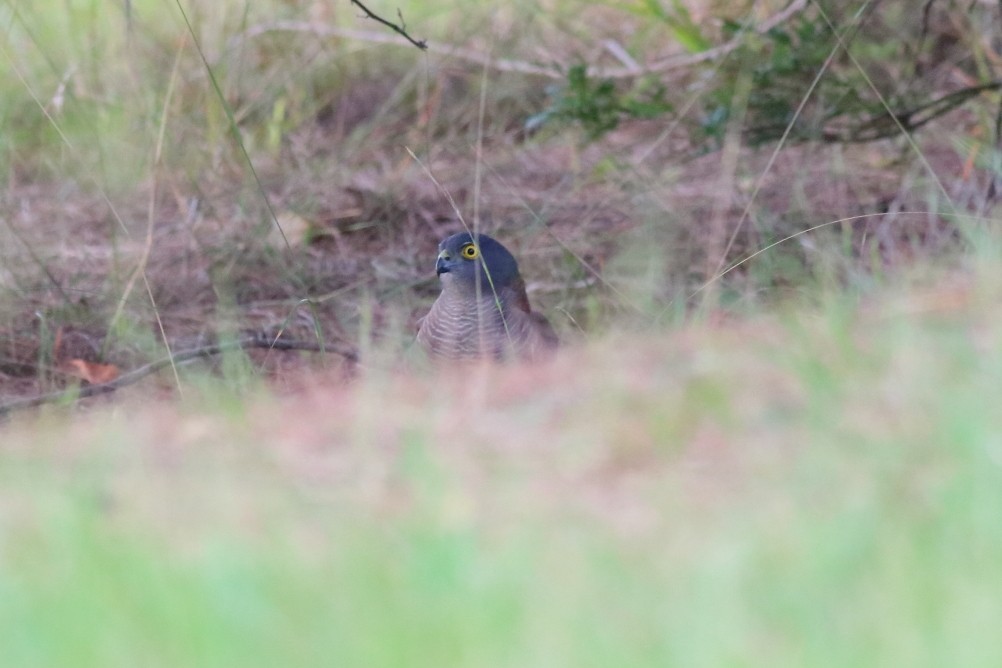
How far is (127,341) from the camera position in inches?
197

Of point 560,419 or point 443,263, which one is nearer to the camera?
point 560,419

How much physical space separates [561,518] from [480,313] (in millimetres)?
2532

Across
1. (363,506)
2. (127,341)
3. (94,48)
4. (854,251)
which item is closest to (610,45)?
(854,251)

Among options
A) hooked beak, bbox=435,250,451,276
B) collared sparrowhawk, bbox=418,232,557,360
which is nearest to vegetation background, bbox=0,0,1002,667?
collared sparrowhawk, bbox=418,232,557,360

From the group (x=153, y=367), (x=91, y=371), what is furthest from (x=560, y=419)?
(x=91, y=371)

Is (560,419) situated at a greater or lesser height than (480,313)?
greater

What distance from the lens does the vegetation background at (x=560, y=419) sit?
177 centimetres

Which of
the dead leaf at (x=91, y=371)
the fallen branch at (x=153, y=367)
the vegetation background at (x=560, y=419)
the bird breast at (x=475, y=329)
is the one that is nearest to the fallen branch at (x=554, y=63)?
the vegetation background at (x=560, y=419)

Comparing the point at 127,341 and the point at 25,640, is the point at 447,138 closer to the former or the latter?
the point at 127,341

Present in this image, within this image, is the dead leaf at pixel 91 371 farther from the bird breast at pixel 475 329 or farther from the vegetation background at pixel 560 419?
the bird breast at pixel 475 329

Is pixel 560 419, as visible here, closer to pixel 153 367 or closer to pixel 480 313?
pixel 153 367

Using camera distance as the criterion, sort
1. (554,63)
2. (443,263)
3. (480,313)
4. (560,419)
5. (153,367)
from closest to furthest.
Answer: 1. (560,419)
2. (153,367)
3. (480,313)
4. (443,263)
5. (554,63)

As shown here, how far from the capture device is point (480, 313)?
182 inches

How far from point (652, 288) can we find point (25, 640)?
10.9 feet
